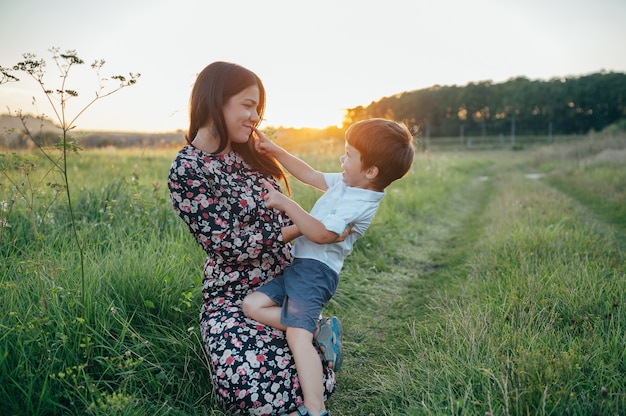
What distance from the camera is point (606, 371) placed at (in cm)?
209

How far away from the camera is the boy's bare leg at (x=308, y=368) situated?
2168 millimetres

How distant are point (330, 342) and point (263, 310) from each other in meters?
0.39

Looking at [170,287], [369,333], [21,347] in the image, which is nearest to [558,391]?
[369,333]

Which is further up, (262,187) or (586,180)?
(262,187)

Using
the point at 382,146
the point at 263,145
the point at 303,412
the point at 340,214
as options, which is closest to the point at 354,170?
the point at 382,146

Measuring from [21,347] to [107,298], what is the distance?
511 mm

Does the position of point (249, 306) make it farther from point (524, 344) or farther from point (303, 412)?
point (524, 344)

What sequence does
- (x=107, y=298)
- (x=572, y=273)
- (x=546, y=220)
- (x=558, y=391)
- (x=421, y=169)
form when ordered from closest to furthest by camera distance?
(x=558, y=391) < (x=107, y=298) < (x=572, y=273) < (x=546, y=220) < (x=421, y=169)

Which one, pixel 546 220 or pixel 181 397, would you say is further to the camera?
pixel 546 220

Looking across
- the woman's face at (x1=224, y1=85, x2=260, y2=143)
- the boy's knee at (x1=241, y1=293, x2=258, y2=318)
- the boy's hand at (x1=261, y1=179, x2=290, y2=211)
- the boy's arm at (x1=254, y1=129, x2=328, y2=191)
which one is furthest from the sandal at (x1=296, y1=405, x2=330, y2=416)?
the woman's face at (x1=224, y1=85, x2=260, y2=143)

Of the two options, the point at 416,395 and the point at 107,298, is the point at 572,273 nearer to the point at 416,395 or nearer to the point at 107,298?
the point at 416,395

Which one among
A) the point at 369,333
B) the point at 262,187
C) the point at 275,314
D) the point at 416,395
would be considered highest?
the point at 262,187

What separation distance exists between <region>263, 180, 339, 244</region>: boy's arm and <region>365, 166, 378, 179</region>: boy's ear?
17.1 inches

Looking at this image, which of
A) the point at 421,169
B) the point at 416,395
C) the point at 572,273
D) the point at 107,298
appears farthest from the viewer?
the point at 421,169
